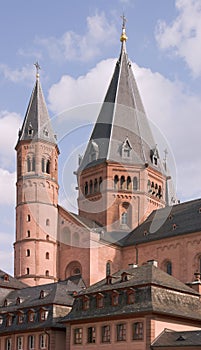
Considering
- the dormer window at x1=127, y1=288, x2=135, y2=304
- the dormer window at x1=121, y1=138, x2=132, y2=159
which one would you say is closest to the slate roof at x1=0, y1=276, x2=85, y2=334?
the dormer window at x1=127, y1=288, x2=135, y2=304

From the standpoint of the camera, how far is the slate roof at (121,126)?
350 feet

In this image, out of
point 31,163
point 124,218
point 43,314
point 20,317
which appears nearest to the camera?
point 43,314

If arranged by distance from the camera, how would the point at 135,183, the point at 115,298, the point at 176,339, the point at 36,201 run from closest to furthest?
the point at 176,339 < the point at 115,298 < the point at 36,201 < the point at 135,183

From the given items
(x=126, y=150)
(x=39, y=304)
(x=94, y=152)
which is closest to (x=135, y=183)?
(x=126, y=150)

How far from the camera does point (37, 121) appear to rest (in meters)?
98.8

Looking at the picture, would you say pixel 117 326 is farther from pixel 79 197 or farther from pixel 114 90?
pixel 114 90

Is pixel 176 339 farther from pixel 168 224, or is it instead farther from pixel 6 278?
pixel 168 224

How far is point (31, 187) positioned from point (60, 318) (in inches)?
1445

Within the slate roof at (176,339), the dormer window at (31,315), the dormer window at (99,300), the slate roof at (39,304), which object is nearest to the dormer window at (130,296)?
the dormer window at (99,300)

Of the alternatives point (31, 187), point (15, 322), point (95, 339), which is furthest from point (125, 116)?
point (95, 339)

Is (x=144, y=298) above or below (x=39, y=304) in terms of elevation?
below

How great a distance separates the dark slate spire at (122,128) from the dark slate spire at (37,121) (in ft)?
38.5

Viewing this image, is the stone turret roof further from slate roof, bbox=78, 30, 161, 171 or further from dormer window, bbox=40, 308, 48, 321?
dormer window, bbox=40, 308, 48, 321

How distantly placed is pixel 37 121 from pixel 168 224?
2581cm
